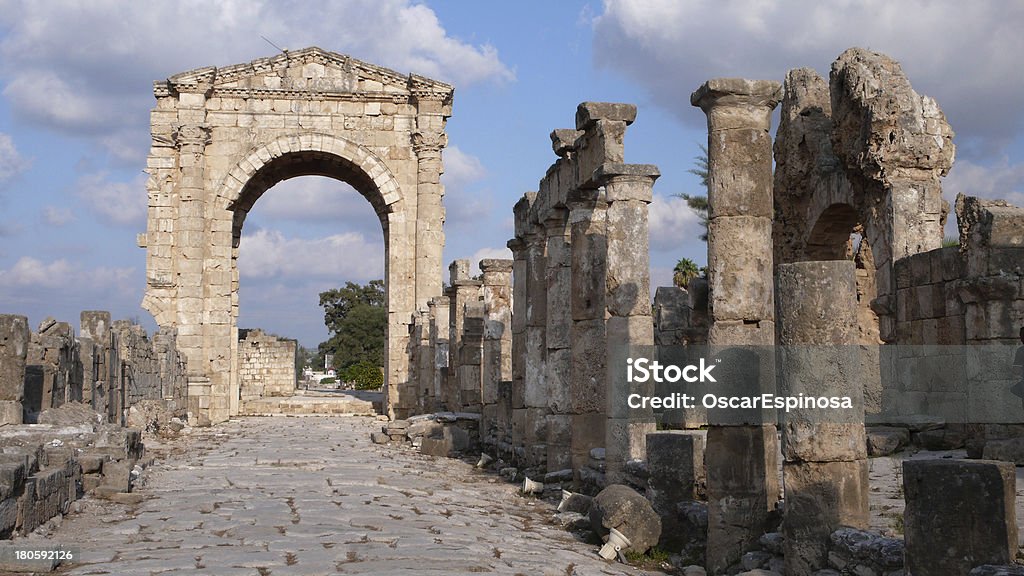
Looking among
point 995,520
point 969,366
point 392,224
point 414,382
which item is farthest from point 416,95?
point 995,520

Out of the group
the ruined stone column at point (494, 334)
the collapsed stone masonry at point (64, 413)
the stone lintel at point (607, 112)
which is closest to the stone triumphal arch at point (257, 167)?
the collapsed stone masonry at point (64, 413)

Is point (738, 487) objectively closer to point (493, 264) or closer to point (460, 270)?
point (493, 264)

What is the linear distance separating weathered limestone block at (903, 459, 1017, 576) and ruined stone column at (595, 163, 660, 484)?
501 cm

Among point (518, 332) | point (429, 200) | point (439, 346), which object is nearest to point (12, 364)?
point (518, 332)

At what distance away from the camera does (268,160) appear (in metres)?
28.5

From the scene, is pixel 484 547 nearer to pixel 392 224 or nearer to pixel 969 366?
pixel 969 366

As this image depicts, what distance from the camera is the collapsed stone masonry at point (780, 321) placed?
22.0 feet

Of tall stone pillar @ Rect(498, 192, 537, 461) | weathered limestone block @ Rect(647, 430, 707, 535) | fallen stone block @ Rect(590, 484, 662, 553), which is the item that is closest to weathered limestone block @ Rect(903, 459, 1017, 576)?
fallen stone block @ Rect(590, 484, 662, 553)

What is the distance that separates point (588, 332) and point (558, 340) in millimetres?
1062

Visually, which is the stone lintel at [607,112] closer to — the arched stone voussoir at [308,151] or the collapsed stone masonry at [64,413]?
the collapsed stone masonry at [64,413]

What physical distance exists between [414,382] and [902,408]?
16346mm

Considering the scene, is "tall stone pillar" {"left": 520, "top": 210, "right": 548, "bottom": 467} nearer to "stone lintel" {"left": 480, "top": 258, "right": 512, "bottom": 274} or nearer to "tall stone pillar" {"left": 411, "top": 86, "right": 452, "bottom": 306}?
"stone lintel" {"left": 480, "top": 258, "right": 512, "bottom": 274}

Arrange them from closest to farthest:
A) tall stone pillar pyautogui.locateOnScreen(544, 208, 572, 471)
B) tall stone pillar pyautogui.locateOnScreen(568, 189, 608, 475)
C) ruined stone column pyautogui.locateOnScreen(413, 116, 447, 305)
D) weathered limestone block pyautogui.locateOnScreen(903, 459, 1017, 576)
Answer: weathered limestone block pyautogui.locateOnScreen(903, 459, 1017, 576) < tall stone pillar pyautogui.locateOnScreen(568, 189, 608, 475) < tall stone pillar pyautogui.locateOnScreen(544, 208, 572, 471) < ruined stone column pyautogui.locateOnScreen(413, 116, 447, 305)

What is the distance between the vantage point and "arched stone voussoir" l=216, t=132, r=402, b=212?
28.2 metres
